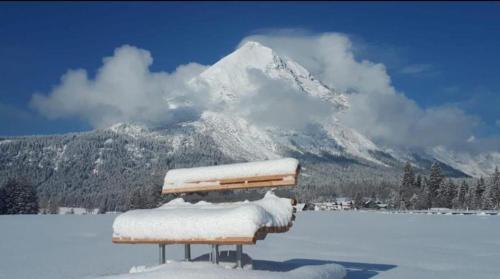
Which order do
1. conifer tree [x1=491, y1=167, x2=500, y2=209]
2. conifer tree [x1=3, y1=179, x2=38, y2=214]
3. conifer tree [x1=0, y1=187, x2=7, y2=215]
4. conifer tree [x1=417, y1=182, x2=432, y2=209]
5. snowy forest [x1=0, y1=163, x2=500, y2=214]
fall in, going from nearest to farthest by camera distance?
conifer tree [x1=0, y1=187, x2=7, y2=215], conifer tree [x1=3, y1=179, x2=38, y2=214], snowy forest [x1=0, y1=163, x2=500, y2=214], conifer tree [x1=491, y1=167, x2=500, y2=209], conifer tree [x1=417, y1=182, x2=432, y2=209]

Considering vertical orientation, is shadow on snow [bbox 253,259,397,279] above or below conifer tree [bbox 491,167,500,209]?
below

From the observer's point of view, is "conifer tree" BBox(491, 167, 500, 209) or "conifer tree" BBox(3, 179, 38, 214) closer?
"conifer tree" BBox(3, 179, 38, 214)

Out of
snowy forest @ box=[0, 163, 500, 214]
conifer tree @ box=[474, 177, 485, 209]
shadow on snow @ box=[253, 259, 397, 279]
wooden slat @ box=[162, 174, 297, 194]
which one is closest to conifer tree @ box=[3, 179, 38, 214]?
snowy forest @ box=[0, 163, 500, 214]

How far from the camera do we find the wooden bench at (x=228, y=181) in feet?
30.7

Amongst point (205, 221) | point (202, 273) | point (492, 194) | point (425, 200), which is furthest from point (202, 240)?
point (425, 200)

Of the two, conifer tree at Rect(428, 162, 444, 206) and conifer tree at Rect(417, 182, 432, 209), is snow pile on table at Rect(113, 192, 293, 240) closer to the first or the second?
conifer tree at Rect(417, 182, 432, 209)

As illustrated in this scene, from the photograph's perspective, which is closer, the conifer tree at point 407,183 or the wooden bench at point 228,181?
the wooden bench at point 228,181

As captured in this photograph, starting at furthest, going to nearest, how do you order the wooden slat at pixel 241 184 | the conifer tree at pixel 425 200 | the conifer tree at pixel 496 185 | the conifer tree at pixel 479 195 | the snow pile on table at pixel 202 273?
the conifer tree at pixel 425 200
the conifer tree at pixel 479 195
the conifer tree at pixel 496 185
the wooden slat at pixel 241 184
the snow pile on table at pixel 202 273

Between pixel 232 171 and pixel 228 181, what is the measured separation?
0.21 metres

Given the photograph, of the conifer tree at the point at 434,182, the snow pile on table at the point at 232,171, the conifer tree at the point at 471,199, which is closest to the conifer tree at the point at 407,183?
the conifer tree at the point at 434,182

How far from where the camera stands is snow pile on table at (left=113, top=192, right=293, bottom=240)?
342 inches

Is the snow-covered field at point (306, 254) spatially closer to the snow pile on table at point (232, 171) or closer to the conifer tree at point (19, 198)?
the snow pile on table at point (232, 171)

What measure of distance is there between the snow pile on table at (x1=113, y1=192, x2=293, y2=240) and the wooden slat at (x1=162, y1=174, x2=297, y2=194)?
312 millimetres

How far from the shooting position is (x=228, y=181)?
1058 centimetres
